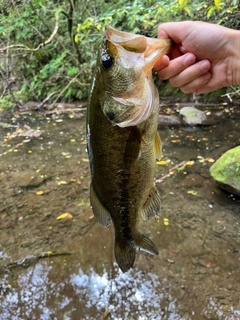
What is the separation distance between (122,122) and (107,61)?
0.90 ft

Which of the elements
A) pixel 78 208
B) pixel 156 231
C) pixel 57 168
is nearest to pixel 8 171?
pixel 57 168

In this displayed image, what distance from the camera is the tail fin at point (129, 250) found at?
6.20 ft

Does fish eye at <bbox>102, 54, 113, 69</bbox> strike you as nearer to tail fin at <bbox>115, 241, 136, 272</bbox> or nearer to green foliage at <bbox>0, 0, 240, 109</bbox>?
tail fin at <bbox>115, 241, 136, 272</bbox>

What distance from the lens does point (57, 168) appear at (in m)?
5.59

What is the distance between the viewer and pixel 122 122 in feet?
4.82

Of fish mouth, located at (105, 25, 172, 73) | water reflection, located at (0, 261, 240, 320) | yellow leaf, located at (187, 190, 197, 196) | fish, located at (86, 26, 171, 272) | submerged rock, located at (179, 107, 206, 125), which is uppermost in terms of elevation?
fish mouth, located at (105, 25, 172, 73)

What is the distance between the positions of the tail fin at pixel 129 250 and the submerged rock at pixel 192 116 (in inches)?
213

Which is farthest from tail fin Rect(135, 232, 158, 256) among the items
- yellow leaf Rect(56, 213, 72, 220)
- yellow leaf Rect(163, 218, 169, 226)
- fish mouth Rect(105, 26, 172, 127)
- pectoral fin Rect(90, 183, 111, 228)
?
yellow leaf Rect(56, 213, 72, 220)

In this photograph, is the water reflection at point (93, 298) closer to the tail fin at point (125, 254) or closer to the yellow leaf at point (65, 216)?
the yellow leaf at point (65, 216)

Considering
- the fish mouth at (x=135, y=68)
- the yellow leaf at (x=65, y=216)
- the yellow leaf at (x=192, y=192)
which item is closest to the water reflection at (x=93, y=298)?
the yellow leaf at (x=65, y=216)

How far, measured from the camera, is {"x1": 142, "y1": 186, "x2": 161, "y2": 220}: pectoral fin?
1836mm

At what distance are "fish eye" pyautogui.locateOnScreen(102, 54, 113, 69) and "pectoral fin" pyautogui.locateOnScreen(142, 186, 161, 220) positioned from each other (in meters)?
0.74

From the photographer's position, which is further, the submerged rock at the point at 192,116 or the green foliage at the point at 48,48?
the green foliage at the point at 48,48

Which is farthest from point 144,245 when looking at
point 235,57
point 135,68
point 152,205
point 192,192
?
point 192,192
